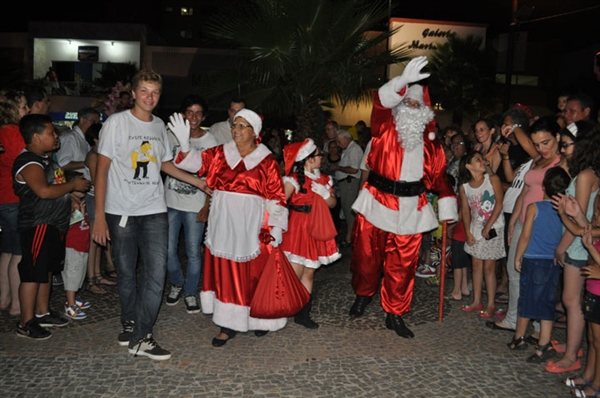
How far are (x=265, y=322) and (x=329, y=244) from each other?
1024 mm

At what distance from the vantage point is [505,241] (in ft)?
18.4

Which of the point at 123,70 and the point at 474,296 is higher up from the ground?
the point at 123,70

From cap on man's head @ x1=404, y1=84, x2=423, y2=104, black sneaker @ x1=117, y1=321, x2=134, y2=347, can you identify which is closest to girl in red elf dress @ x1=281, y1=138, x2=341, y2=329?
cap on man's head @ x1=404, y1=84, x2=423, y2=104

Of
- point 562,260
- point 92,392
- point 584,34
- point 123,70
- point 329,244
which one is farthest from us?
point 584,34

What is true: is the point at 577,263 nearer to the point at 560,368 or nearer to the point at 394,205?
the point at 560,368

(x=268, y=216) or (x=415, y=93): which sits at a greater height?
(x=415, y=93)

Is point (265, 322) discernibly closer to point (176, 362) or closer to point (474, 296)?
point (176, 362)

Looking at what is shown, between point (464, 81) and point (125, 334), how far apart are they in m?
19.7

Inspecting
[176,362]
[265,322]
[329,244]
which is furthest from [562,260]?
[176,362]

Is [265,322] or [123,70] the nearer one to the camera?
[265,322]

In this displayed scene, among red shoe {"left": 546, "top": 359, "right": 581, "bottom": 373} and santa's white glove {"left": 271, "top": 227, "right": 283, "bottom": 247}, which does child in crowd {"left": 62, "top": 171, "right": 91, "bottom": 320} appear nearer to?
santa's white glove {"left": 271, "top": 227, "right": 283, "bottom": 247}

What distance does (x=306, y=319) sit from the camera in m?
5.10

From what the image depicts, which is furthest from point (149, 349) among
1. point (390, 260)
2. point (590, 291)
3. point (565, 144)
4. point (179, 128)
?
point (565, 144)

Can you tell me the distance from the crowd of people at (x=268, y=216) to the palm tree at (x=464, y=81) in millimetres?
16487
